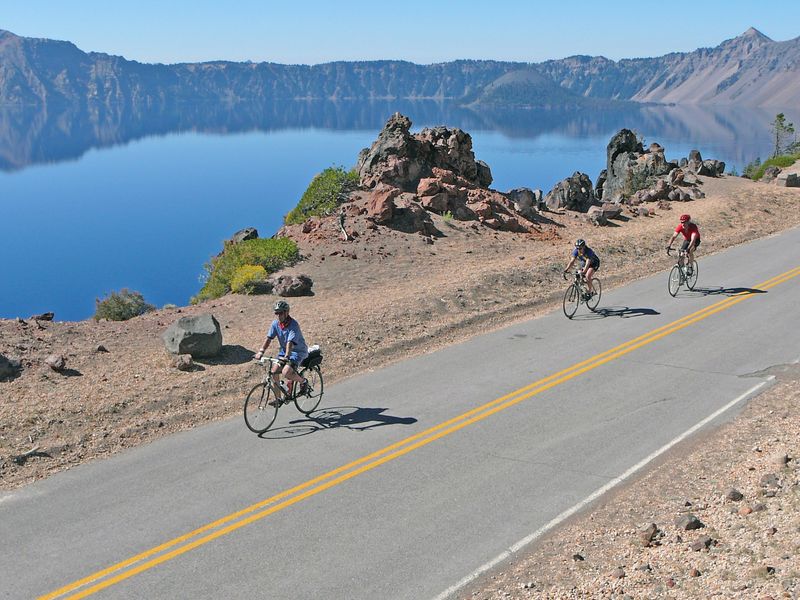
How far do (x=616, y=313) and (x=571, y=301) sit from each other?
4.36ft

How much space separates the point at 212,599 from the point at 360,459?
376 cm

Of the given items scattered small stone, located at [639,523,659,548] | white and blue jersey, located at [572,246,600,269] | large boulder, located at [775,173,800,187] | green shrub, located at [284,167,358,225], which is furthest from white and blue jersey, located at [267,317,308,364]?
large boulder, located at [775,173,800,187]

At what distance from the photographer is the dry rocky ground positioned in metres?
8.64

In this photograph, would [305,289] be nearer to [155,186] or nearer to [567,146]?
[155,186]

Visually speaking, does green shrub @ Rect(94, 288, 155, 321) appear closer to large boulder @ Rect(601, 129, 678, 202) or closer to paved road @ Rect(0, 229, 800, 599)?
paved road @ Rect(0, 229, 800, 599)

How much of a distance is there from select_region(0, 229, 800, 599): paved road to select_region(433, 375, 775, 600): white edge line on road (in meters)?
0.09

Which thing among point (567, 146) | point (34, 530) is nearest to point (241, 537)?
point (34, 530)

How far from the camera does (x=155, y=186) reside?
496 ft

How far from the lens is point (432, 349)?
17.7 meters

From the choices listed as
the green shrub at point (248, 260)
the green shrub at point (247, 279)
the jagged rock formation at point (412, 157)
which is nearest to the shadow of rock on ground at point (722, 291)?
the green shrub at point (248, 260)

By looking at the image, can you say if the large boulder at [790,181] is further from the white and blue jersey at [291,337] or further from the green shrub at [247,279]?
the white and blue jersey at [291,337]

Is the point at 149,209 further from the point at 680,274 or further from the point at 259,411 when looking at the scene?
the point at 259,411

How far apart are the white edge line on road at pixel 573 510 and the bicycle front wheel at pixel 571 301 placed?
6.28 m

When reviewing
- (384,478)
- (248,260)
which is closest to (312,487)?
(384,478)
